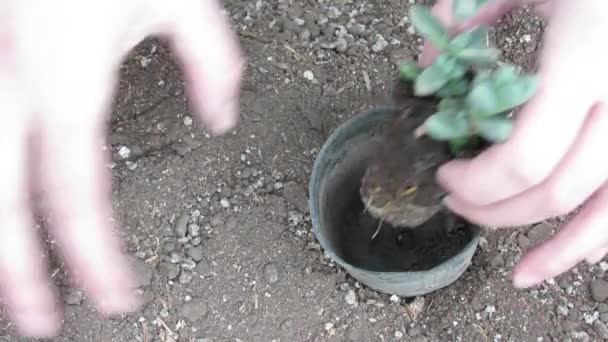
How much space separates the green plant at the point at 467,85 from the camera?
99 centimetres

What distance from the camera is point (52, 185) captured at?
1.04m

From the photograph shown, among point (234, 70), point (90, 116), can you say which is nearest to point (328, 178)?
point (234, 70)

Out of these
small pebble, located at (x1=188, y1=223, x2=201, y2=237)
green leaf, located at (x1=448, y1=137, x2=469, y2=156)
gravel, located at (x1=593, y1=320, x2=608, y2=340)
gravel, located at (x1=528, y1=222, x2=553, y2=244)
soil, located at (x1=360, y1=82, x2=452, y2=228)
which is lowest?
small pebble, located at (x1=188, y1=223, x2=201, y2=237)

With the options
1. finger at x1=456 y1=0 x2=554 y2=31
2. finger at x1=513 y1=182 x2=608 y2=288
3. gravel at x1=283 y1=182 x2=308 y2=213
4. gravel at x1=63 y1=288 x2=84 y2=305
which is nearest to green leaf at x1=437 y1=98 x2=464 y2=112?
finger at x1=456 y1=0 x2=554 y2=31

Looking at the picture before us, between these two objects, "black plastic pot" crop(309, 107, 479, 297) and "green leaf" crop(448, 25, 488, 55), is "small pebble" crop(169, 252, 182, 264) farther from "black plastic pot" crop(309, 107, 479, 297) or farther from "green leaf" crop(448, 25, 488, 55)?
"green leaf" crop(448, 25, 488, 55)

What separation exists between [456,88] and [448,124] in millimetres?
77

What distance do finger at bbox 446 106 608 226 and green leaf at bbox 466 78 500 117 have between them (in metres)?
0.12

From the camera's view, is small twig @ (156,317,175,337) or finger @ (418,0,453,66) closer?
finger @ (418,0,453,66)

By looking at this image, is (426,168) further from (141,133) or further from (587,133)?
(141,133)

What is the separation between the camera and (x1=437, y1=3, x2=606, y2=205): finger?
1.00 meters

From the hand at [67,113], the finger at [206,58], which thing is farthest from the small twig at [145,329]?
the finger at [206,58]

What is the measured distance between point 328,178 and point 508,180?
26.6 inches

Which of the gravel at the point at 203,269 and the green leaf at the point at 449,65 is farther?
the gravel at the point at 203,269

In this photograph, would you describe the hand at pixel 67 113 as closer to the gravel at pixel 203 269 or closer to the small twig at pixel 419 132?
the small twig at pixel 419 132
